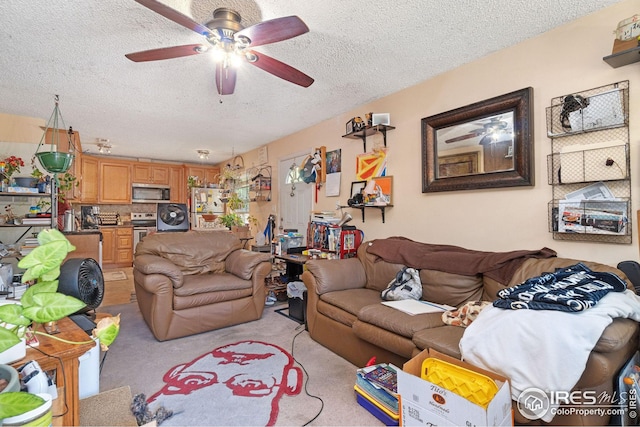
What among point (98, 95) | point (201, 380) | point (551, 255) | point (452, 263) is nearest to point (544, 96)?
point (551, 255)

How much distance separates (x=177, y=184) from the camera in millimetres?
7215

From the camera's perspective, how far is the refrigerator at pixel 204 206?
6304 millimetres

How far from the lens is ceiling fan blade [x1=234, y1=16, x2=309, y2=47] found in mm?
1575

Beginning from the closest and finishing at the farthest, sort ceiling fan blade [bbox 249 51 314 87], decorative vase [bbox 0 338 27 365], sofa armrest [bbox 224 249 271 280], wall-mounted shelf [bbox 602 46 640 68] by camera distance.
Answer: decorative vase [bbox 0 338 27 365] < wall-mounted shelf [bbox 602 46 640 68] < ceiling fan blade [bbox 249 51 314 87] < sofa armrest [bbox 224 249 271 280]

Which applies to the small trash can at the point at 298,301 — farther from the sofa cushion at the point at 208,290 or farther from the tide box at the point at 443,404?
the tide box at the point at 443,404

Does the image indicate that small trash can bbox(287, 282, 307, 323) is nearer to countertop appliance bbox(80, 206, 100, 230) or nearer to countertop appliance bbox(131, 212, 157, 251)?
countertop appliance bbox(131, 212, 157, 251)

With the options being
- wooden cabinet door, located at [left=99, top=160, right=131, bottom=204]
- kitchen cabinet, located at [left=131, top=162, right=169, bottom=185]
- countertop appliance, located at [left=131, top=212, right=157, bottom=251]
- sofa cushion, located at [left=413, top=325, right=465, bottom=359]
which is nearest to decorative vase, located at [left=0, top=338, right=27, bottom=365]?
sofa cushion, located at [left=413, top=325, right=465, bottom=359]

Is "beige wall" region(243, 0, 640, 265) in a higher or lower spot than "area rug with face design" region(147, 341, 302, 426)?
higher

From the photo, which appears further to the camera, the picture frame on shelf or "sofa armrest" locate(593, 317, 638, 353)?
the picture frame on shelf

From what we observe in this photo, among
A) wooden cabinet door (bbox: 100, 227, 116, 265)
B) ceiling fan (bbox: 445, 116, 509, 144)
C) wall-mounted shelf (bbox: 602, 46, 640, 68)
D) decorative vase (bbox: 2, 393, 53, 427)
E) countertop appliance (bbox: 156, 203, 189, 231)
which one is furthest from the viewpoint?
wooden cabinet door (bbox: 100, 227, 116, 265)

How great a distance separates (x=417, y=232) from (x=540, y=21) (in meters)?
1.75

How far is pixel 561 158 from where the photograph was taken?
204 cm

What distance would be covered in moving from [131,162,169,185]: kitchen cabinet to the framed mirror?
19.8 feet

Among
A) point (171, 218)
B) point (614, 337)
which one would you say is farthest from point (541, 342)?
point (171, 218)
